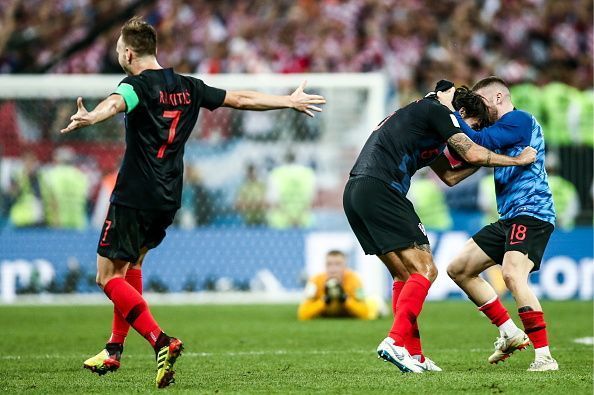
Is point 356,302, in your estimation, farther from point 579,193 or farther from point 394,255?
point 394,255

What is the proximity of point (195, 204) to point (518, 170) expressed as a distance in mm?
9425

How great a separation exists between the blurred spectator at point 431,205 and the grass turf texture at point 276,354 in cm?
192

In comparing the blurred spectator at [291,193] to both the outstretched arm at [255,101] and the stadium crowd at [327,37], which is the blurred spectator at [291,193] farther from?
the outstretched arm at [255,101]

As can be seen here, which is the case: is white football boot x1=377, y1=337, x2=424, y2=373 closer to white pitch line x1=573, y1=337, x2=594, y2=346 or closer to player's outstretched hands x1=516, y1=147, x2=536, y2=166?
player's outstretched hands x1=516, y1=147, x2=536, y2=166

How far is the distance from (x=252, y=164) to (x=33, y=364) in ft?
28.6

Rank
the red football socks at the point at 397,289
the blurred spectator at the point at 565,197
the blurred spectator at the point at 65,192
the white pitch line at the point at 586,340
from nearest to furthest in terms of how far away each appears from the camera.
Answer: the red football socks at the point at 397,289 → the white pitch line at the point at 586,340 → the blurred spectator at the point at 65,192 → the blurred spectator at the point at 565,197

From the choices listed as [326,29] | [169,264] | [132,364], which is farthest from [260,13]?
[132,364]

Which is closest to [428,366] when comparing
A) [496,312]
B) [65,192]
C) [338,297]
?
[496,312]

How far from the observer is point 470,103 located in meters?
8.19

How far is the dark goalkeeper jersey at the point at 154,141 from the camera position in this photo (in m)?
7.27

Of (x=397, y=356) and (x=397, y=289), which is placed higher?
(x=397, y=289)

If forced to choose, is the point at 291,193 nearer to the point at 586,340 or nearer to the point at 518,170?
the point at 586,340

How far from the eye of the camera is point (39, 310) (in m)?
15.2

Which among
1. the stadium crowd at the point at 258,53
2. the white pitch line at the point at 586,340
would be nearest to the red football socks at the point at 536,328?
the white pitch line at the point at 586,340
